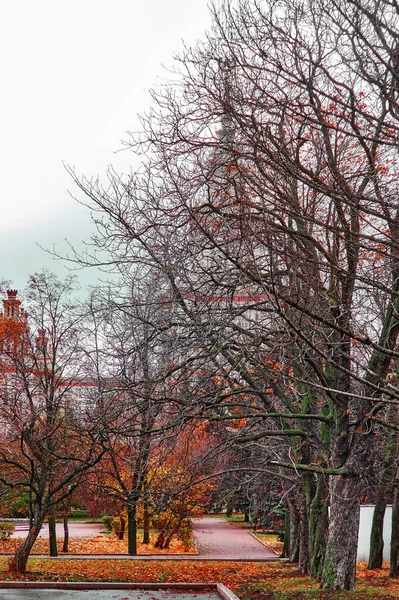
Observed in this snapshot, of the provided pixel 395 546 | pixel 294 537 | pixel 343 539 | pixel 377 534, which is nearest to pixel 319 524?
pixel 343 539

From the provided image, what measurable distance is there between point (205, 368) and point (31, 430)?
6703 mm

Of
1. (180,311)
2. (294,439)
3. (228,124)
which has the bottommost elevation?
(294,439)

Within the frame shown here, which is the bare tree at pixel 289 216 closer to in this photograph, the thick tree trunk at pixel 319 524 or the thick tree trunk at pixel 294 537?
the thick tree trunk at pixel 319 524

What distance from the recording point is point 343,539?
42.4 ft

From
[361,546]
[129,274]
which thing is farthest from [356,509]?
[361,546]

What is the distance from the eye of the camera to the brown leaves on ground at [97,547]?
2951cm

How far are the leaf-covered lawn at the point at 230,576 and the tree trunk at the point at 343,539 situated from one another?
0.35m

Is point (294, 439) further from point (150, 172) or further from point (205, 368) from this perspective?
point (150, 172)

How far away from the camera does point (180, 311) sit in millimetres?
11641

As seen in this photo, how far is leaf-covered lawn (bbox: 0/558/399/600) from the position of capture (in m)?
12.4

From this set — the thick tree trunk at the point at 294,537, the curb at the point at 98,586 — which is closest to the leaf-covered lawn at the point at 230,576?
the curb at the point at 98,586

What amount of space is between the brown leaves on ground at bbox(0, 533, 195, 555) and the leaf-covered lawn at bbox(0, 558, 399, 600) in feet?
24.0

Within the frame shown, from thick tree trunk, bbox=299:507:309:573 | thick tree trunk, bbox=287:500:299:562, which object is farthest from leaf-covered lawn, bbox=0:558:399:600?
thick tree trunk, bbox=287:500:299:562

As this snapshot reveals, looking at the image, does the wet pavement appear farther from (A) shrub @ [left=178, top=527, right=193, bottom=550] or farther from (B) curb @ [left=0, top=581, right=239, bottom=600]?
(A) shrub @ [left=178, top=527, right=193, bottom=550]
